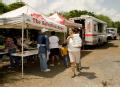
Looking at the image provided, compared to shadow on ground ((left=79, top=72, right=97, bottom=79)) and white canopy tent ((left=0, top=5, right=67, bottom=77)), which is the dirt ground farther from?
white canopy tent ((left=0, top=5, right=67, bottom=77))

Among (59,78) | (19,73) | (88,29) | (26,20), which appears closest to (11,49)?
(19,73)

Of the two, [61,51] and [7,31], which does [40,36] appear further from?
[7,31]

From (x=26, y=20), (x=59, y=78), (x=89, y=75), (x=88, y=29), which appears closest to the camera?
(x=26, y=20)

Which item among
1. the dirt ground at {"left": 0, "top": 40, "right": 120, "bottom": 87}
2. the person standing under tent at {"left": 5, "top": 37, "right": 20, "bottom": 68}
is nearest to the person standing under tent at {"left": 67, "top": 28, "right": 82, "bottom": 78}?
the dirt ground at {"left": 0, "top": 40, "right": 120, "bottom": 87}

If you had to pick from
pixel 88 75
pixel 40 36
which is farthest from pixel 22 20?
pixel 88 75

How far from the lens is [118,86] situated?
34.4 feet

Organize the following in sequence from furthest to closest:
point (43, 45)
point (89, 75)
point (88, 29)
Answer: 1. point (88, 29)
2. point (43, 45)
3. point (89, 75)

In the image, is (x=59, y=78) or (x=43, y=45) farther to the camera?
(x=43, y=45)

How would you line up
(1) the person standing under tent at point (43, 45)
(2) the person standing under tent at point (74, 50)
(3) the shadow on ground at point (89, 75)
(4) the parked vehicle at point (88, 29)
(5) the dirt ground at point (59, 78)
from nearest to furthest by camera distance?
(5) the dirt ground at point (59, 78) < (2) the person standing under tent at point (74, 50) < (3) the shadow on ground at point (89, 75) < (1) the person standing under tent at point (43, 45) < (4) the parked vehicle at point (88, 29)

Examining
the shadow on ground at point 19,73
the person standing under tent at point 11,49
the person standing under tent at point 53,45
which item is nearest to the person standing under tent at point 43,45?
the shadow on ground at point 19,73

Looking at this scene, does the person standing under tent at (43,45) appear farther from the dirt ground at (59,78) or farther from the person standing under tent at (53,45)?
the person standing under tent at (53,45)

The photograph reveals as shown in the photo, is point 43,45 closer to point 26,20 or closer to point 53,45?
point 26,20

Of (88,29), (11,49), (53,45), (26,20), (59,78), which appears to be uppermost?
(26,20)

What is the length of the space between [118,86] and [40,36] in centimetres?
424
